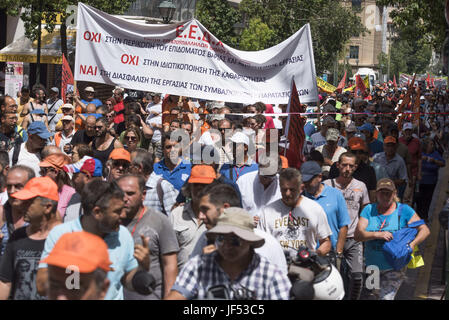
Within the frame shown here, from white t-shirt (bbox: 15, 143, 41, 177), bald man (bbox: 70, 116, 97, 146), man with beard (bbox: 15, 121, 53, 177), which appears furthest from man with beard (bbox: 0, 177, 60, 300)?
bald man (bbox: 70, 116, 97, 146)

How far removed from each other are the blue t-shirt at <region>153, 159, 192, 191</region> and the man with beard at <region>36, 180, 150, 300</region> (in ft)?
8.52

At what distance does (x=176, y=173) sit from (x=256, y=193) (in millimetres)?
1134

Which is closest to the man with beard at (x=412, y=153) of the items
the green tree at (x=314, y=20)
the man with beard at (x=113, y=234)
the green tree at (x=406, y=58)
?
the man with beard at (x=113, y=234)

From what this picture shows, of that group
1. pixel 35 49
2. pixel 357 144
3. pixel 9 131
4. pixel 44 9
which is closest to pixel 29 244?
pixel 357 144

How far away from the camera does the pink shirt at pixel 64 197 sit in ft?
21.8

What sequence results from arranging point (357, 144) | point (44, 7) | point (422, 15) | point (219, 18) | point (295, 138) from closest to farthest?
point (357, 144)
point (295, 138)
point (422, 15)
point (44, 7)
point (219, 18)

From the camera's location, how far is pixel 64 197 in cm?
675

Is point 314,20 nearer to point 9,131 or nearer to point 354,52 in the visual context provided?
point 9,131

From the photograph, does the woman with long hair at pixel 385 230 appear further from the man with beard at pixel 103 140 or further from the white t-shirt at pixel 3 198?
the man with beard at pixel 103 140

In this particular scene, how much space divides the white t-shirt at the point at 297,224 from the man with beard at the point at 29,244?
1809 millimetres
